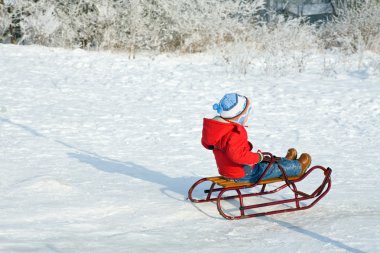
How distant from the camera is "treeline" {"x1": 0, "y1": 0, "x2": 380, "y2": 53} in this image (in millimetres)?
14555

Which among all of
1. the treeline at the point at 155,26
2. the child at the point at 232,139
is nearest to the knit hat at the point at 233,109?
the child at the point at 232,139

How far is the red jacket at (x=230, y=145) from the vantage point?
4.81 meters

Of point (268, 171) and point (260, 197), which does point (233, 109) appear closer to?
point (268, 171)

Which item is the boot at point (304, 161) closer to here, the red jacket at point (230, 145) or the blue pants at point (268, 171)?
the blue pants at point (268, 171)

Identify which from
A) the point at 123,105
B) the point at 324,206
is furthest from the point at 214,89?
the point at 324,206

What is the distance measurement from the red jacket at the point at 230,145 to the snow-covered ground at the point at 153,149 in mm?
444

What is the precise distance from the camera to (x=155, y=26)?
15023mm

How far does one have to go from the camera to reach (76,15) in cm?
1528

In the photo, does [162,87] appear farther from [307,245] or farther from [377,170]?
[307,245]

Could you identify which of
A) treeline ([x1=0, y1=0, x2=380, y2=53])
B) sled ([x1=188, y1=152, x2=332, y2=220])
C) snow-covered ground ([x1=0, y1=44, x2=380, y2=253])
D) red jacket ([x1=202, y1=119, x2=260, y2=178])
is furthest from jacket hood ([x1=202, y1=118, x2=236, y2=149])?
treeline ([x1=0, y1=0, x2=380, y2=53])

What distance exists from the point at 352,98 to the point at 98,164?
504 cm

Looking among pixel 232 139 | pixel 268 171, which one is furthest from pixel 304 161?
pixel 232 139

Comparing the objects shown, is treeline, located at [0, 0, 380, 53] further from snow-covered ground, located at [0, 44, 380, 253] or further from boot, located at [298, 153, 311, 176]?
boot, located at [298, 153, 311, 176]

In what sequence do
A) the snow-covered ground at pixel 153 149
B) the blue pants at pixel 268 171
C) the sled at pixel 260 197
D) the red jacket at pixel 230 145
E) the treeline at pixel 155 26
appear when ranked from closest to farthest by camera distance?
the snow-covered ground at pixel 153 149 < the red jacket at pixel 230 145 < the sled at pixel 260 197 < the blue pants at pixel 268 171 < the treeline at pixel 155 26
